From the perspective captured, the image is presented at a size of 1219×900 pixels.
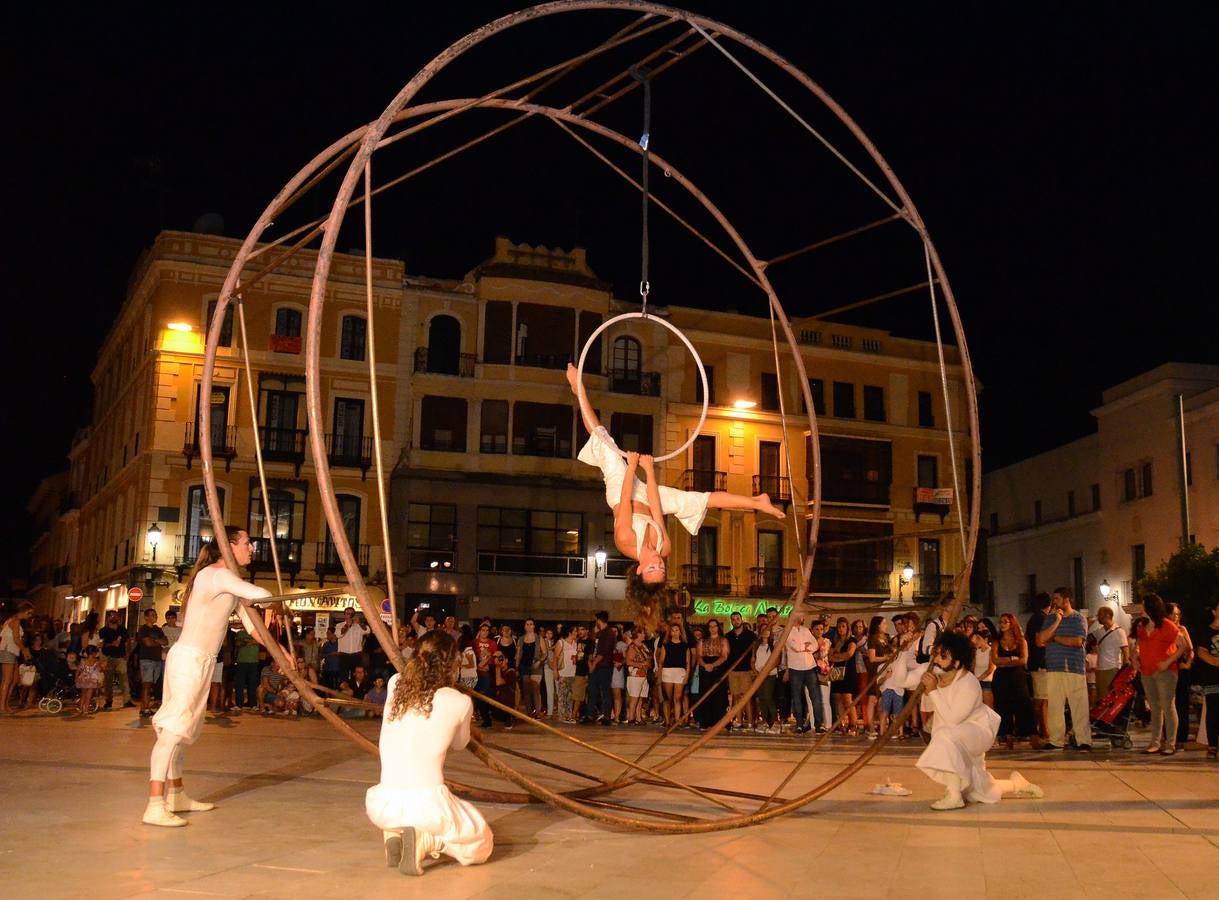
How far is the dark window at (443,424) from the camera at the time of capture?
114 feet

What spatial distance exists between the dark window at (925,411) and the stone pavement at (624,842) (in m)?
30.3

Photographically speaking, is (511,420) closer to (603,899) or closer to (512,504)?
(512,504)

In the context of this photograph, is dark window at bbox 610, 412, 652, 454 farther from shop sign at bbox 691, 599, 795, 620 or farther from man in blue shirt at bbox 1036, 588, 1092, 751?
man in blue shirt at bbox 1036, 588, 1092, 751

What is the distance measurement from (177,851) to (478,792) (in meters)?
2.18

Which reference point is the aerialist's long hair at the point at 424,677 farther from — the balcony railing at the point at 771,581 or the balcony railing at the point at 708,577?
the balcony railing at the point at 771,581

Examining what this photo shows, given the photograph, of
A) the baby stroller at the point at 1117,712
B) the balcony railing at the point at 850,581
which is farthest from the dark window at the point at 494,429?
the baby stroller at the point at 1117,712

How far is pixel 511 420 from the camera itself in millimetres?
35500

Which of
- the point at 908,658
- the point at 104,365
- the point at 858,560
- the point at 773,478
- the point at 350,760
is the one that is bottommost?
the point at 350,760

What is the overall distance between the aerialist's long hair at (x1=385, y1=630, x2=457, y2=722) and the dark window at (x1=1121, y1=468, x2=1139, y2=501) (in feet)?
118

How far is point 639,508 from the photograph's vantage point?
10555 mm

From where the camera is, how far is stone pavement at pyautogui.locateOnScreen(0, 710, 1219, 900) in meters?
6.13

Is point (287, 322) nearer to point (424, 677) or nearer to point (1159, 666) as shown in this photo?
point (1159, 666)

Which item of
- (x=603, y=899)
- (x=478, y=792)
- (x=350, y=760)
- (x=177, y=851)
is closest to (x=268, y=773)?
(x=350, y=760)

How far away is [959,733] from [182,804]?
5.62m
